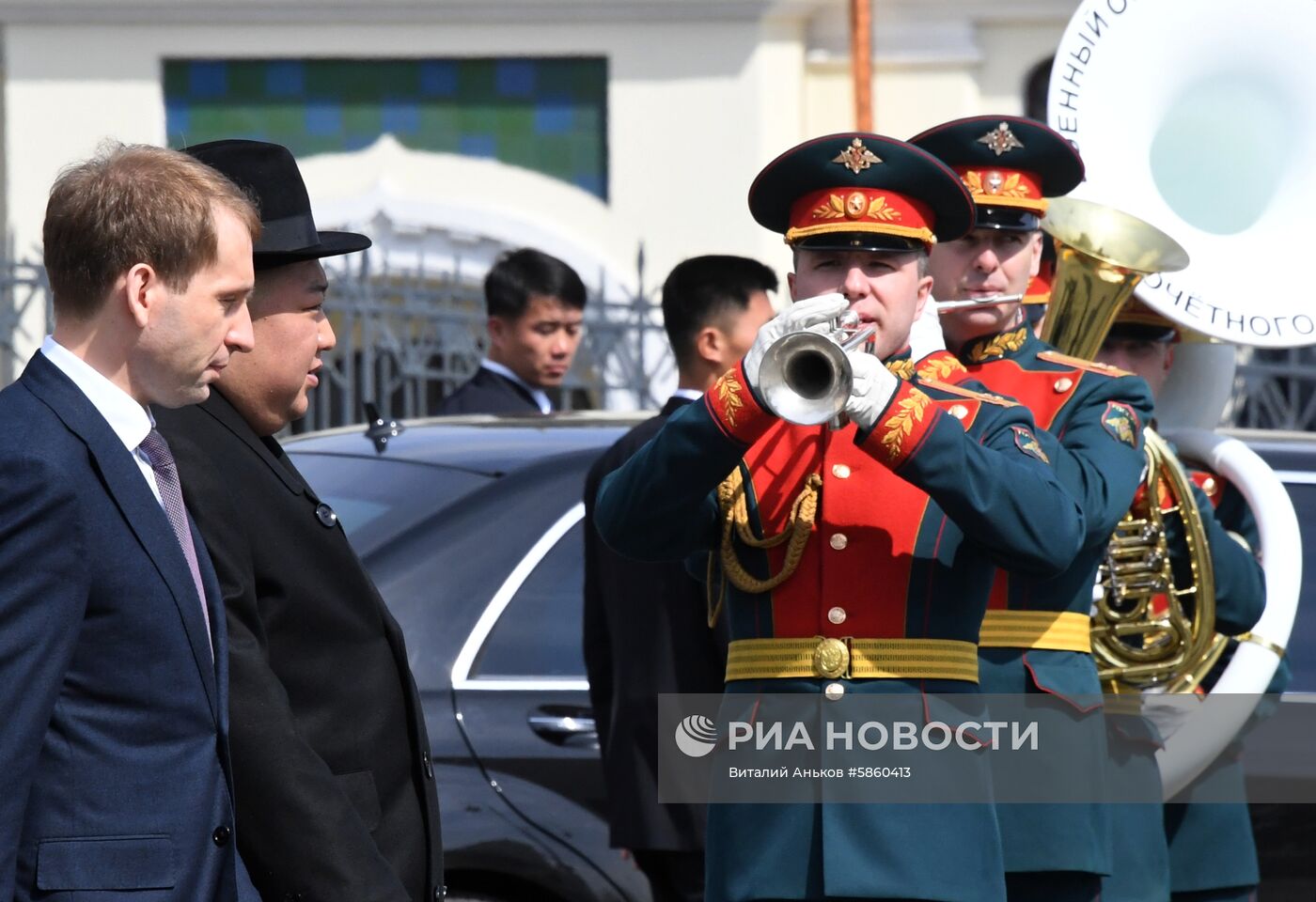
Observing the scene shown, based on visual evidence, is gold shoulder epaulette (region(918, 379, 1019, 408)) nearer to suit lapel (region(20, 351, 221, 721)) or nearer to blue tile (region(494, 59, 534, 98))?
suit lapel (region(20, 351, 221, 721))

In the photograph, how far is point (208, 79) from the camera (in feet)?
52.5

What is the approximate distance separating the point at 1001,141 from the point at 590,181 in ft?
38.9

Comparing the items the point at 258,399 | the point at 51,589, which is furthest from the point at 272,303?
the point at 51,589

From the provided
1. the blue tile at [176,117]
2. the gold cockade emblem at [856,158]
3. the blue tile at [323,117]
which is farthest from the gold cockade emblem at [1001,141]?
the blue tile at [176,117]

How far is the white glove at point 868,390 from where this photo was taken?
3.24m

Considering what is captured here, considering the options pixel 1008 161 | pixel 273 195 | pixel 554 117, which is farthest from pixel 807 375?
pixel 554 117

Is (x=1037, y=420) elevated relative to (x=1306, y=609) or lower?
elevated

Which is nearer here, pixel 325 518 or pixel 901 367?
pixel 325 518

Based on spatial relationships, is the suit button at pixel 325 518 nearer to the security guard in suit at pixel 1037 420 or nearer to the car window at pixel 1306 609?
the security guard in suit at pixel 1037 420

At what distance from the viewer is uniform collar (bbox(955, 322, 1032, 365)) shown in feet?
13.5

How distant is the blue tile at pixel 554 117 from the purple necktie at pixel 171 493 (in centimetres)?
1317

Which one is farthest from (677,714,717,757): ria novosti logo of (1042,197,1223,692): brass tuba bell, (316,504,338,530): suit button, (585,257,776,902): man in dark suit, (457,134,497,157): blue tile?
(457,134,497,157): blue tile

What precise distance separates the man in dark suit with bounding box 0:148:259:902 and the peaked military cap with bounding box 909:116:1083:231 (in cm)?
180

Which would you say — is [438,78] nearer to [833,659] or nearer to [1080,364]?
[1080,364]
